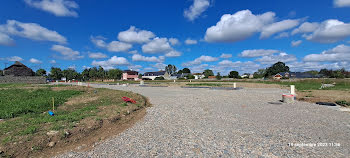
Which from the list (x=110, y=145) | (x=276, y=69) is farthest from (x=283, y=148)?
(x=276, y=69)

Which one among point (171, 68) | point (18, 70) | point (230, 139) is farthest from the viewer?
point (171, 68)

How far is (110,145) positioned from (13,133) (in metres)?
2.76

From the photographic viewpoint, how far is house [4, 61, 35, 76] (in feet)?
189

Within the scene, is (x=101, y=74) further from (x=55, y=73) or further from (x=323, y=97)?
(x=323, y=97)

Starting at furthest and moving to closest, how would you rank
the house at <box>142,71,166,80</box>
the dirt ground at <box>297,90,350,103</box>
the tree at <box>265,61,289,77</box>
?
the tree at <box>265,61,289,77</box>
the house at <box>142,71,166,80</box>
the dirt ground at <box>297,90,350,103</box>

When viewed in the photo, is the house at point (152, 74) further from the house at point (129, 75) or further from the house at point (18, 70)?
the house at point (18, 70)

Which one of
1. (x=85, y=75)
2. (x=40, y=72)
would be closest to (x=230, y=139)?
(x=85, y=75)

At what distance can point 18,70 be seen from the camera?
192ft

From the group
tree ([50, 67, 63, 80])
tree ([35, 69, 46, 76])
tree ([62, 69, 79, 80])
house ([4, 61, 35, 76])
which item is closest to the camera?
house ([4, 61, 35, 76])

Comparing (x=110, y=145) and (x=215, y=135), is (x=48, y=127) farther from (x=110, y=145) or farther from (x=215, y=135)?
(x=215, y=135)

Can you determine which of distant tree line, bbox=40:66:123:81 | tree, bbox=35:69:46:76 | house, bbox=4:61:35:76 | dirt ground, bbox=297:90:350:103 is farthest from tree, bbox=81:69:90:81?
dirt ground, bbox=297:90:350:103

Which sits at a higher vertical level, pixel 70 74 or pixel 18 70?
pixel 18 70

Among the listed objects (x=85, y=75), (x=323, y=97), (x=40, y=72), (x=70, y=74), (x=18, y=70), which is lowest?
(x=323, y=97)

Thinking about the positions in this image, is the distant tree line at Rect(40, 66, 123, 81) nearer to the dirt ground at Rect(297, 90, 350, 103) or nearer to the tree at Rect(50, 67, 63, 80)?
the tree at Rect(50, 67, 63, 80)
